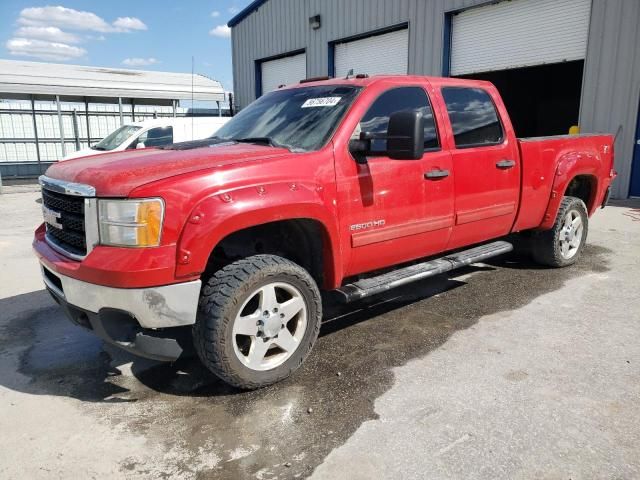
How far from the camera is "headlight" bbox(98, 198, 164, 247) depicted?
9.03ft

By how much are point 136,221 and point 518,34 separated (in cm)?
1206

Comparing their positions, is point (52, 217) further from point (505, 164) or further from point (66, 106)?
point (66, 106)

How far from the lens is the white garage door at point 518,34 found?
11148 mm

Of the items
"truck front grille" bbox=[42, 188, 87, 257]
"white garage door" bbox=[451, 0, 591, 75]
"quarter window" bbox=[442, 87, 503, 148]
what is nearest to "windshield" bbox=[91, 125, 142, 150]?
"white garage door" bbox=[451, 0, 591, 75]

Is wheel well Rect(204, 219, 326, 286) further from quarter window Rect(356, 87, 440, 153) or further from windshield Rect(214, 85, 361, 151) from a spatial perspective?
quarter window Rect(356, 87, 440, 153)

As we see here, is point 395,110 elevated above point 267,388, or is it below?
above

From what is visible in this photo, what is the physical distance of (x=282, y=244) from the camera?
3.67 metres

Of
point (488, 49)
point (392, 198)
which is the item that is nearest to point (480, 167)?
point (392, 198)

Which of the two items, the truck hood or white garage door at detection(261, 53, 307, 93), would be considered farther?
white garage door at detection(261, 53, 307, 93)

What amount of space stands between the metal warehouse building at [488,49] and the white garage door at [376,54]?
0.03 m

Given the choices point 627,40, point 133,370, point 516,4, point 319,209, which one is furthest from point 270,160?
point 516,4

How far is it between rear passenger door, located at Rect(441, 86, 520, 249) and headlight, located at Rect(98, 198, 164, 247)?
252cm

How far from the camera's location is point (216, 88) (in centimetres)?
1889

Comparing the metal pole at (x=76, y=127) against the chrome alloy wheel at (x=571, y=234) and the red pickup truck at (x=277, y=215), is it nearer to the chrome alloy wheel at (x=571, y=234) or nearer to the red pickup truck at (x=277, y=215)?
the red pickup truck at (x=277, y=215)
